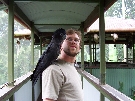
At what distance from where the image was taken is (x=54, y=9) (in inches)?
184

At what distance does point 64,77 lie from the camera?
165cm

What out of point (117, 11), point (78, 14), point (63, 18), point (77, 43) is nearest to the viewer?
point (77, 43)

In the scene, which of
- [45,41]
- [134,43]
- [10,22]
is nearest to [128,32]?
[134,43]

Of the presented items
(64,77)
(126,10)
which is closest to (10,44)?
(64,77)

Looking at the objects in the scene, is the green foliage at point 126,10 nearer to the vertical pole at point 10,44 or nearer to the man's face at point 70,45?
the vertical pole at point 10,44

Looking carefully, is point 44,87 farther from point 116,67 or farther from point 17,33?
point 17,33

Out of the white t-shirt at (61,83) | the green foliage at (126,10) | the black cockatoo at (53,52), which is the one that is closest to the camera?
the white t-shirt at (61,83)

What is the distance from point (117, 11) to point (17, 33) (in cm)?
2920

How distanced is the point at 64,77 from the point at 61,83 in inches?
2.2

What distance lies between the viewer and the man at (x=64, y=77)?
1575 mm

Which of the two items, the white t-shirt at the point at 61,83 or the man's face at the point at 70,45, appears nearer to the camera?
the white t-shirt at the point at 61,83

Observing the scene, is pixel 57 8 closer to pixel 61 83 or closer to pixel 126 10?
pixel 61 83

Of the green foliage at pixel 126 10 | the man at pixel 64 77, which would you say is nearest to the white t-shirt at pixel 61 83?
the man at pixel 64 77

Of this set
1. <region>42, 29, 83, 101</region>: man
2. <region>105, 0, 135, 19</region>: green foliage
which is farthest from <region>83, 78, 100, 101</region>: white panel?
<region>105, 0, 135, 19</region>: green foliage
